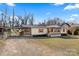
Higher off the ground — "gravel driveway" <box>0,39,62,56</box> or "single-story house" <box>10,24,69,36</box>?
"single-story house" <box>10,24,69,36</box>

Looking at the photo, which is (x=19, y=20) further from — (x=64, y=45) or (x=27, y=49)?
(x=64, y=45)

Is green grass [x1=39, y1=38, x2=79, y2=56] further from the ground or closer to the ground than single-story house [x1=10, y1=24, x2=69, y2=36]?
closer to the ground

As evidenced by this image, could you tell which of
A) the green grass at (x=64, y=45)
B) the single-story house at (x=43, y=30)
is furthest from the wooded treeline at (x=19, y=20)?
the green grass at (x=64, y=45)

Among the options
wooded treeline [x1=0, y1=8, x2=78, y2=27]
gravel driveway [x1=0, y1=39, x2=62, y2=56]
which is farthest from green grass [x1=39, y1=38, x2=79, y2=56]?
wooded treeline [x1=0, y1=8, x2=78, y2=27]

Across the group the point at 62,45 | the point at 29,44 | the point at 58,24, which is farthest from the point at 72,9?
the point at 29,44

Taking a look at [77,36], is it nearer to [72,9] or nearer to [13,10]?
[72,9]

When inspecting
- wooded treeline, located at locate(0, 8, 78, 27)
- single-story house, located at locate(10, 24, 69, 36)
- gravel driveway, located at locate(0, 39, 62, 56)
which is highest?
wooded treeline, located at locate(0, 8, 78, 27)

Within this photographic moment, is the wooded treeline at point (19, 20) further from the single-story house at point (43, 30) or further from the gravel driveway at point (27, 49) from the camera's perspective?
the gravel driveway at point (27, 49)

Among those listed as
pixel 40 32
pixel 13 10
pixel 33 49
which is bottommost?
pixel 33 49

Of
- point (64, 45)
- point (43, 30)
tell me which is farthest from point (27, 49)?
point (64, 45)

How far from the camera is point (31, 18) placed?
2354 mm

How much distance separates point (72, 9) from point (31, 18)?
15.1 inches

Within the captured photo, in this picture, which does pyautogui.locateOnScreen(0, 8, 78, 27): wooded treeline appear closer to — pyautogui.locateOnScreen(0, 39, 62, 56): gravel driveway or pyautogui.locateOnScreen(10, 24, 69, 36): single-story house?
pyautogui.locateOnScreen(10, 24, 69, 36): single-story house

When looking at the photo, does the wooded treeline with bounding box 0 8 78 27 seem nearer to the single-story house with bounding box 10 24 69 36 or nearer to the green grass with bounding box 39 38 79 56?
the single-story house with bounding box 10 24 69 36
